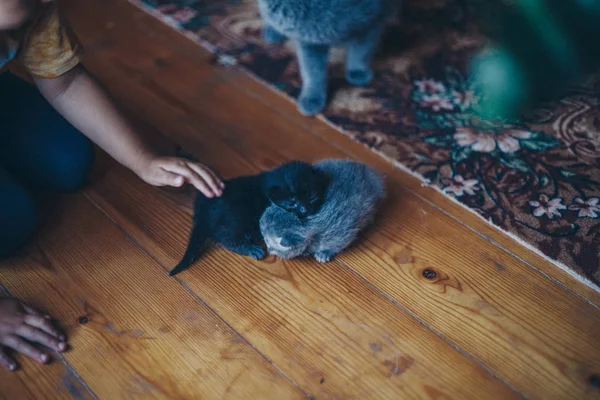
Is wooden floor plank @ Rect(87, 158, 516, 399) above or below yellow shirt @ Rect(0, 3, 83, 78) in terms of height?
below

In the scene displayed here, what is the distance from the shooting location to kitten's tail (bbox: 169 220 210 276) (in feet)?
3.08

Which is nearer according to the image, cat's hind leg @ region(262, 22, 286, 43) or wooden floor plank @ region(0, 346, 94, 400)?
wooden floor plank @ region(0, 346, 94, 400)

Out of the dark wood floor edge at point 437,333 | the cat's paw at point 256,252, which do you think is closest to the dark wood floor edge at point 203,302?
the cat's paw at point 256,252

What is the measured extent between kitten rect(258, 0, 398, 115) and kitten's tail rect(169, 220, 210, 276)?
452mm

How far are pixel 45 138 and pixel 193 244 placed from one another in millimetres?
392

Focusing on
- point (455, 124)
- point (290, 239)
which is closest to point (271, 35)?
point (455, 124)

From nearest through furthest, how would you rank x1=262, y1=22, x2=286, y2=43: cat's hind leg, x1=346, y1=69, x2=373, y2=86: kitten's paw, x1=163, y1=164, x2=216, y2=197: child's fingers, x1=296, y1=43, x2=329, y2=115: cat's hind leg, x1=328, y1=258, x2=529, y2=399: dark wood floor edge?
x1=328, y1=258, x2=529, y2=399: dark wood floor edge → x1=163, y1=164, x2=216, y2=197: child's fingers → x1=296, y1=43, x2=329, y2=115: cat's hind leg → x1=346, y1=69, x2=373, y2=86: kitten's paw → x1=262, y1=22, x2=286, y2=43: cat's hind leg

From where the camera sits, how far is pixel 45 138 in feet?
3.36

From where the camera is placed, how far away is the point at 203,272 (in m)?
0.95

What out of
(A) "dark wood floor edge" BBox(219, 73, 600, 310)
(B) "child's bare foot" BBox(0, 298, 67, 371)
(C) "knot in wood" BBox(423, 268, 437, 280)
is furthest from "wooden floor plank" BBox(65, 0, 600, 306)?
(B) "child's bare foot" BBox(0, 298, 67, 371)

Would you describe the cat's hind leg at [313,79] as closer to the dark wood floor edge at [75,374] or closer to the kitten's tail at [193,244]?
the kitten's tail at [193,244]

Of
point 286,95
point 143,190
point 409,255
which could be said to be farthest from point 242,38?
point 409,255

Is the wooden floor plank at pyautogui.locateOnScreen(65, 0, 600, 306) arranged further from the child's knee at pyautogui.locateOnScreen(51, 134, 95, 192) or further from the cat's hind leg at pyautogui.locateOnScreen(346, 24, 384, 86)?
the child's knee at pyautogui.locateOnScreen(51, 134, 95, 192)

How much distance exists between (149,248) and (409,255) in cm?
51
